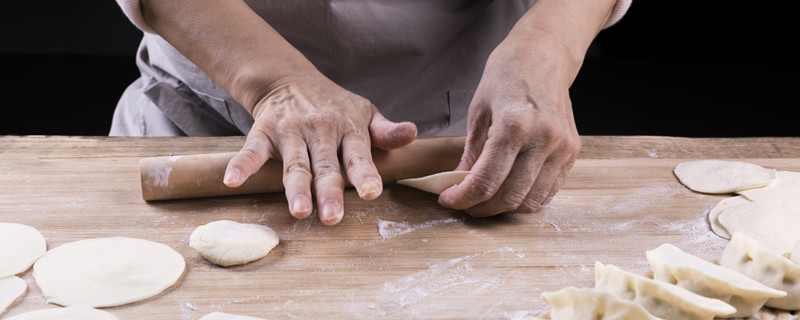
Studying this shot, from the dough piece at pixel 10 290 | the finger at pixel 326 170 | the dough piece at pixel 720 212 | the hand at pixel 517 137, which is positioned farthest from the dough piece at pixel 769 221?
the dough piece at pixel 10 290

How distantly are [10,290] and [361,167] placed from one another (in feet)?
2.54

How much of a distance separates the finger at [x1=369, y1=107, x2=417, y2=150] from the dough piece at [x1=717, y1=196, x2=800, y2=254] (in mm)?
803

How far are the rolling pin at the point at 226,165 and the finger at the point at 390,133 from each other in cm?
5

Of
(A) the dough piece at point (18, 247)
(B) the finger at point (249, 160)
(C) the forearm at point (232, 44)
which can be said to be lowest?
(A) the dough piece at point (18, 247)

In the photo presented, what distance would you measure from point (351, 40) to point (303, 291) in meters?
0.98

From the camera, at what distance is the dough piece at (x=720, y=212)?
1.64 meters

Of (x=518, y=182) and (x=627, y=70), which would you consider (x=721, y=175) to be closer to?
(x=518, y=182)

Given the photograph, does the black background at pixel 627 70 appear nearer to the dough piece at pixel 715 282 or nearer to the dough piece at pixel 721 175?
the dough piece at pixel 721 175

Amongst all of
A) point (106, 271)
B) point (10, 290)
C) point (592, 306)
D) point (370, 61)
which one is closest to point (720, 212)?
point (592, 306)

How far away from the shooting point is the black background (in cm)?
405

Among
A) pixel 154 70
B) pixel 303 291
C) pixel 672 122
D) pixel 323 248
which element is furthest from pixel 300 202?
pixel 672 122

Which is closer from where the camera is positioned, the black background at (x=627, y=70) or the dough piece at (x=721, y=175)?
the dough piece at (x=721, y=175)

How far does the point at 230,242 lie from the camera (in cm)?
144

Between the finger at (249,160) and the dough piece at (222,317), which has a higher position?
the finger at (249,160)
